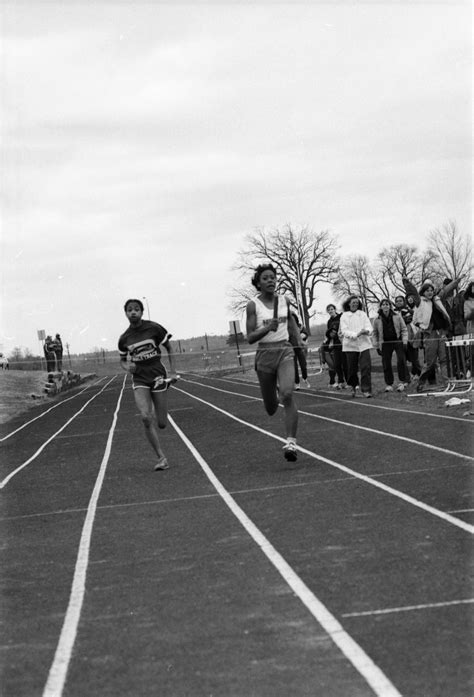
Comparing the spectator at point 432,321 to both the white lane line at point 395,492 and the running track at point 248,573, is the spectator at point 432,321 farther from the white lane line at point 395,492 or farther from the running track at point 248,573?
the running track at point 248,573

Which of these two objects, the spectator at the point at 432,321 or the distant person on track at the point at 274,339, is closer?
the distant person on track at the point at 274,339

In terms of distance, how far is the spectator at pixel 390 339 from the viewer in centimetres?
1778

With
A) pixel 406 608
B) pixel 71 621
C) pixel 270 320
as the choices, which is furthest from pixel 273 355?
pixel 406 608

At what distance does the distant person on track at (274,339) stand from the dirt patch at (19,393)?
13230mm

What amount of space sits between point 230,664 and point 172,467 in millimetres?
6425

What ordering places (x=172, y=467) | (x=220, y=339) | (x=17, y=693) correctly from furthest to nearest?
1. (x=220, y=339)
2. (x=172, y=467)
3. (x=17, y=693)

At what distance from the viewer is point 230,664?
3.99m

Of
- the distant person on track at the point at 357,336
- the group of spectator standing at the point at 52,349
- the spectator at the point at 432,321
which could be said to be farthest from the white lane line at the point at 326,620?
the group of spectator standing at the point at 52,349

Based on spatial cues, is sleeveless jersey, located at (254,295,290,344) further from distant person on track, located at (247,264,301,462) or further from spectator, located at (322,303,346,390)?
spectator, located at (322,303,346,390)

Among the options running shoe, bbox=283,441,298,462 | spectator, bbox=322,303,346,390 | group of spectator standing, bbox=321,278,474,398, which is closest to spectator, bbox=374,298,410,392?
group of spectator standing, bbox=321,278,474,398

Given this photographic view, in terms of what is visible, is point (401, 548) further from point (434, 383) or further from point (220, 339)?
point (220, 339)

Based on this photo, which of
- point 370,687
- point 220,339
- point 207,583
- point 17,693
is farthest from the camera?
point 220,339

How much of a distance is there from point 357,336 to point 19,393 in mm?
17696

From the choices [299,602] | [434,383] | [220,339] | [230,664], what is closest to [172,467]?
[299,602]
